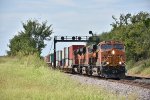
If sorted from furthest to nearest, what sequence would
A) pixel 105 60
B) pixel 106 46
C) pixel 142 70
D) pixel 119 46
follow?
pixel 142 70 < pixel 119 46 < pixel 106 46 < pixel 105 60

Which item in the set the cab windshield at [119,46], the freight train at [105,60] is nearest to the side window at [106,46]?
the freight train at [105,60]

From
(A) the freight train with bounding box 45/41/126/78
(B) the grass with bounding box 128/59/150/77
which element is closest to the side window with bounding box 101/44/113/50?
(A) the freight train with bounding box 45/41/126/78

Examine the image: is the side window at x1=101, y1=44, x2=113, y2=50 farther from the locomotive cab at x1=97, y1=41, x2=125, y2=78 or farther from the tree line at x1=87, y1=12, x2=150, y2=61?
the tree line at x1=87, y1=12, x2=150, y2=61

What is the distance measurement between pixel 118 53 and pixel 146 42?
1336 cm

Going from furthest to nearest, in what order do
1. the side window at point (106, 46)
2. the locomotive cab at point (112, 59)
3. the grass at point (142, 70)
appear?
the grass at point (142, 70) → the side window at point (106, 46) → the locomotive cab at point (112, 59)

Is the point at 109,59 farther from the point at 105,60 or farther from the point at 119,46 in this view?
the point at 119,46

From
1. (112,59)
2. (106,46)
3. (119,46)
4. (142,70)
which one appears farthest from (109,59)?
(142,70)

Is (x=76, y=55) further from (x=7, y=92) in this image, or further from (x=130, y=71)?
(x=7, y=92)

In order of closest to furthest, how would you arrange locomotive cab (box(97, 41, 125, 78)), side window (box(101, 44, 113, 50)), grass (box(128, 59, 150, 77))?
locomotive cab (box(97, 41, 125, 78)), side window (box(101, 44, 113, 50)), grass (box(128, 59, 150, 77))

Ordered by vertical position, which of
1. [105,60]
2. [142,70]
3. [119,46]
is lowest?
[142,70]

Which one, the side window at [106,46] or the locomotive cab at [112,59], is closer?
the locomotive cab at [112,59]

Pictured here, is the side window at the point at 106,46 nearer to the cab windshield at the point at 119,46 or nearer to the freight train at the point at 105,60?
the freight train at the point at 105,60

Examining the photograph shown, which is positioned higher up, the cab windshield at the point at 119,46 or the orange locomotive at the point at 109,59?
the cab windshield at the point at 119,46

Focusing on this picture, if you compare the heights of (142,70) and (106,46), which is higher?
(106,46)
